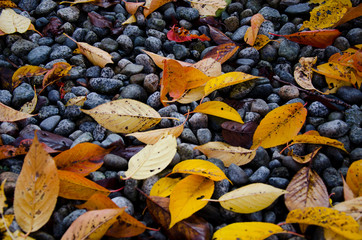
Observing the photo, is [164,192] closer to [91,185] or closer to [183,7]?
[91,185]

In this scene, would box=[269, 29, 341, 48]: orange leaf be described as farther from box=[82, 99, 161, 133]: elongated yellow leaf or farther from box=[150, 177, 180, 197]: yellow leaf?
box=[150, 177, 180, 197]: yellow leaf

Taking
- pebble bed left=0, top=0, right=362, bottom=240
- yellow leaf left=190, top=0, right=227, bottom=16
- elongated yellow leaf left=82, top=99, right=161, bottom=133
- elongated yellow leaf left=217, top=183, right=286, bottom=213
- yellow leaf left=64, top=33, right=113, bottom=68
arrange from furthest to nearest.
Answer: yellow leaf left=190, top=0, right=227, bottom=16 < yellow leaf left=64, top=33, right=113, bottom=68 < elongated yellow leaf left=82, top=99, right=161, bottom=133 < pebble bed left=0, top=0, right=362, bottom=240 < elongated yellow leaf left=217, top=183, right=286, bottom=213

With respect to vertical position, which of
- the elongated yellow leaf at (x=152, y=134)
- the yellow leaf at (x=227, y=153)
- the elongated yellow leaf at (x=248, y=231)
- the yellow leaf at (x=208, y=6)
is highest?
the yellow leaf at (x=208, y=6)

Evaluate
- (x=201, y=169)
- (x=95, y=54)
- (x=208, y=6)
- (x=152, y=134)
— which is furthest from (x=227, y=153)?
(x=208, y=6)

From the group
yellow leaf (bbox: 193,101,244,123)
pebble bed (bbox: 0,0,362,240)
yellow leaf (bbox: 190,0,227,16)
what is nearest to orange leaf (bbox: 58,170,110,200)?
pebble bed (bbox: 0,0,362,240)

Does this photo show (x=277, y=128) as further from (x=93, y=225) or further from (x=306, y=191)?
(x=93, y=225)

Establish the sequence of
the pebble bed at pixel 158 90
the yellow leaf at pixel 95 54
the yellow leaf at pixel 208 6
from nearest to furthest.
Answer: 1. the pebble bed at pixel 158 90
2. the yellow leaf at pixel 95 54
3. the yellow leaf at pixel 208 6

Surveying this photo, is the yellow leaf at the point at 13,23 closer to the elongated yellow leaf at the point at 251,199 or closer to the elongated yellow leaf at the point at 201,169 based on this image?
the elongated yellow leaf at the point at 201,169

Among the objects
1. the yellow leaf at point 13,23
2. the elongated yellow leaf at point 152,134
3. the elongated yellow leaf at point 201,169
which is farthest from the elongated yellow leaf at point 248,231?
the yellow leaf at point 13,23
